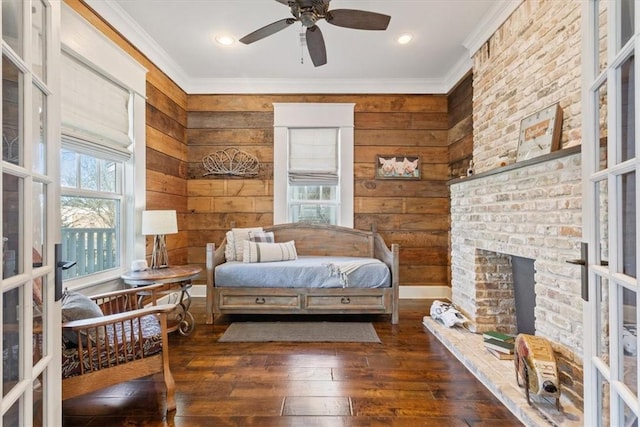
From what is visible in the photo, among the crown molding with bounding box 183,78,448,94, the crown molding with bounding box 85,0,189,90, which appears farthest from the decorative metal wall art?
the crown molding with bounding box 85,0,189,90

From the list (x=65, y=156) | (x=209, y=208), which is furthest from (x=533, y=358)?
(x=209, y=208)

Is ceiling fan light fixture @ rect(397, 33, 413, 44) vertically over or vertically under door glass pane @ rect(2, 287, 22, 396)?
over

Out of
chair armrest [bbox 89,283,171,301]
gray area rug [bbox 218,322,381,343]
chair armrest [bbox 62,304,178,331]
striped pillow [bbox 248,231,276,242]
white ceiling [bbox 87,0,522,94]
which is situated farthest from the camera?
striped pillow [bbox 248,231,276,242]

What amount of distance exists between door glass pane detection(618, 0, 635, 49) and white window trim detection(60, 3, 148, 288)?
304 cm

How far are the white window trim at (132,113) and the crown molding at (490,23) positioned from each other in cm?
321

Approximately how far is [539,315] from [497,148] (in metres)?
1.47

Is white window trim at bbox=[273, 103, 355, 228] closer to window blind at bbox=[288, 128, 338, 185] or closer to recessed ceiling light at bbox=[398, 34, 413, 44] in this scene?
window blind at bbox=[288, 128, 338, 185]

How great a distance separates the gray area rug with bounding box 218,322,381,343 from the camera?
2.89 m

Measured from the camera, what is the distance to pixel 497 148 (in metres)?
2.90

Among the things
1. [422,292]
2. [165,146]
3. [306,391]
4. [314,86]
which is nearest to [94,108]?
[165,146]

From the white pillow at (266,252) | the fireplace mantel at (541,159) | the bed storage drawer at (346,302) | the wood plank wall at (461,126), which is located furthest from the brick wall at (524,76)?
the white pillow at (266,252)

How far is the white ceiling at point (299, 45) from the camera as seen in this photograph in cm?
278

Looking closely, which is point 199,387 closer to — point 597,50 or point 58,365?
point 58,365

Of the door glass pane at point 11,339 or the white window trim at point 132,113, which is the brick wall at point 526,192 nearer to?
the door glass pane at point 11,339
